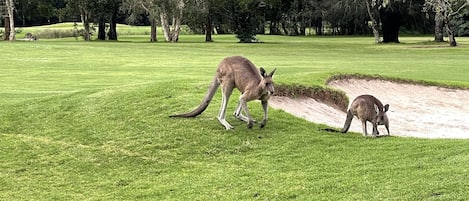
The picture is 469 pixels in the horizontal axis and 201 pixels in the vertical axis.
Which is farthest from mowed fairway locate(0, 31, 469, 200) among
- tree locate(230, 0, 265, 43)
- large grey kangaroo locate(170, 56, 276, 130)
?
tree locate(230, 0, 265, 43)

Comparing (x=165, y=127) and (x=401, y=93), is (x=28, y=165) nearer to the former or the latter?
(x=165, y=127)

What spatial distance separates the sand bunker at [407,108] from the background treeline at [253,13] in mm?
33360

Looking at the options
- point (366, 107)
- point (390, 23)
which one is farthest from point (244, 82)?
point (390, 23)

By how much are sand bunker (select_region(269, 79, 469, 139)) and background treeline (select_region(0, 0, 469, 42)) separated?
3336 cm

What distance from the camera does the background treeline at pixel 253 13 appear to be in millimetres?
69125

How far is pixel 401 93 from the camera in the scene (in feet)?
75.0

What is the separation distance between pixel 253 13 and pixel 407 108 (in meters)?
59.0

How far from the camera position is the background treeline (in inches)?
2721

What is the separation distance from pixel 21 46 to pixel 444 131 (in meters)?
40.9

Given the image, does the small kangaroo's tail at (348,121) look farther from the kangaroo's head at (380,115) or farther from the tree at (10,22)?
the tree at (10,22)

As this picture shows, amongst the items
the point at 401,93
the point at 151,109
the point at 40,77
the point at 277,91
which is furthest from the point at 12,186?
the point at 40,77

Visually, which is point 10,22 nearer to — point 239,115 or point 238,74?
point 239,115

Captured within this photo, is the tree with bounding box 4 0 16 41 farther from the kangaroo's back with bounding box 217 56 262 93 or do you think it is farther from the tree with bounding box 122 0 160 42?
the kangaroo's back with bounding box 217 56 262 93

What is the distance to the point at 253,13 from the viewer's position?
3127 inches
